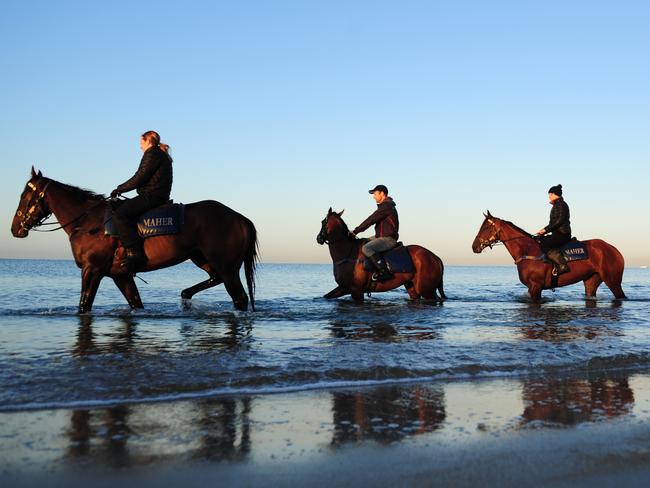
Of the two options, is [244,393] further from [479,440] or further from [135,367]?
[479,440]

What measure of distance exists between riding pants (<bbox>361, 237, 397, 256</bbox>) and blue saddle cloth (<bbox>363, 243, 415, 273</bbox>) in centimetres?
19

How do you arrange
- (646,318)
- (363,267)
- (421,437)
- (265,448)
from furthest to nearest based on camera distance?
1. (363,267)
2. (646,318)
3. (421,437)
4. (265,448)

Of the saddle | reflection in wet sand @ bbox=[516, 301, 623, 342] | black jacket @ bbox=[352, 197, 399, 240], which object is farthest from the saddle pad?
black jacket @ bbox=[352, 197, 399, 240]

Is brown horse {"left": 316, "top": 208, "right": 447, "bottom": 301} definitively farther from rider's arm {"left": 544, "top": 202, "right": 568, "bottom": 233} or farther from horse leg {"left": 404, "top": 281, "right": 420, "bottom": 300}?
rider's arm {"left": 544, "top": 202, "right": 568, "bottom": 233}

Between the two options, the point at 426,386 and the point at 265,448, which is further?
the point at 426,386

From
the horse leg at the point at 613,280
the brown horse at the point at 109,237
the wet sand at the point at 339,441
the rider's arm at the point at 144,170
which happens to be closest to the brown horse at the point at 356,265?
the brown horse at the point at 109,237

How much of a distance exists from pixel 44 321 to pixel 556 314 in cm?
853

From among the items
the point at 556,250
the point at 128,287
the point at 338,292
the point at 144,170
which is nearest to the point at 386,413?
the point at 144,170

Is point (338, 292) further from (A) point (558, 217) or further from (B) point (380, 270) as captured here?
(A) point (558, 217)

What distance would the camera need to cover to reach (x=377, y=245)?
45.1 feet

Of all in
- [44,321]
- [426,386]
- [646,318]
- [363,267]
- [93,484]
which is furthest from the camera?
[363,267]

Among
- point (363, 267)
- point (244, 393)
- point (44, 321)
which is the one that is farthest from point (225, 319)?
point (244, 393)

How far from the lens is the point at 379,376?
229 inches

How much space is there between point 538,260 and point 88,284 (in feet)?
32.4
